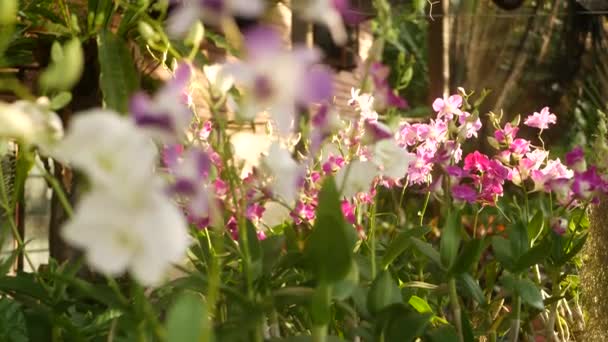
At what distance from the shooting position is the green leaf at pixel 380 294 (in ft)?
2.15

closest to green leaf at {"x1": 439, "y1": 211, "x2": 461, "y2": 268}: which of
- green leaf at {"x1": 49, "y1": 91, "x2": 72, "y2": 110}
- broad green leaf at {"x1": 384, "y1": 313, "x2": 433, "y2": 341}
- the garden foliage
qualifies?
the garden foliage

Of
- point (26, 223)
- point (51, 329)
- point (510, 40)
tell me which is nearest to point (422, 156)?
point (51, 329)

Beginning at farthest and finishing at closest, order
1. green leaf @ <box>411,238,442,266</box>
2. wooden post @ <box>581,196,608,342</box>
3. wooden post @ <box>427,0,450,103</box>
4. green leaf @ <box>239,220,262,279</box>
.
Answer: wooden post @ <box>427,0,450,103</box> < wooden post @ <box>581,196,608,342</box> < green leaf @ <box>411,238,442,266</box> < green leaf @ <box>239,220,262,279</box>

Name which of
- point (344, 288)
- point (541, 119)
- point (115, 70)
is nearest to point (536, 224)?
point (541, 119)

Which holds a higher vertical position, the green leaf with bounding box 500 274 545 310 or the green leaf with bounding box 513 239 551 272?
the green leaf with bounding box 513 239 551 272

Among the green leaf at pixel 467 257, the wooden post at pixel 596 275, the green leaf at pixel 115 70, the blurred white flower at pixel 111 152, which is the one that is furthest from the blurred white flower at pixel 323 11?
the green leaf at pixel 115 70

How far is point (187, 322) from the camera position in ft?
1.27

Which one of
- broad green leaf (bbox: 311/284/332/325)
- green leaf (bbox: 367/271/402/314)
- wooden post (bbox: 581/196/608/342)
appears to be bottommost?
wooden post (bbox: 581/196/608/342)

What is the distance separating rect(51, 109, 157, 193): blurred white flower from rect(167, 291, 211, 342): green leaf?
8 centimetres

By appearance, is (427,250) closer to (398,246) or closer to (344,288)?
(398,246)

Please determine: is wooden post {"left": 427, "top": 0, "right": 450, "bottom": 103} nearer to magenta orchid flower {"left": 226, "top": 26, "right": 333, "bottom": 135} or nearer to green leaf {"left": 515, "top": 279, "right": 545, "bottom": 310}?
green leaf {"left": 515, "top": 279, "right": 545, "bottom": 310}

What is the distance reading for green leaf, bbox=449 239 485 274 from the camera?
73 centimetres

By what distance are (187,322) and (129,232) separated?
72 millimetres

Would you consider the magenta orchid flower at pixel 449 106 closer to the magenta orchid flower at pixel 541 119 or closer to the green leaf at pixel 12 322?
the magenta orchid flower at pixel 541 119
